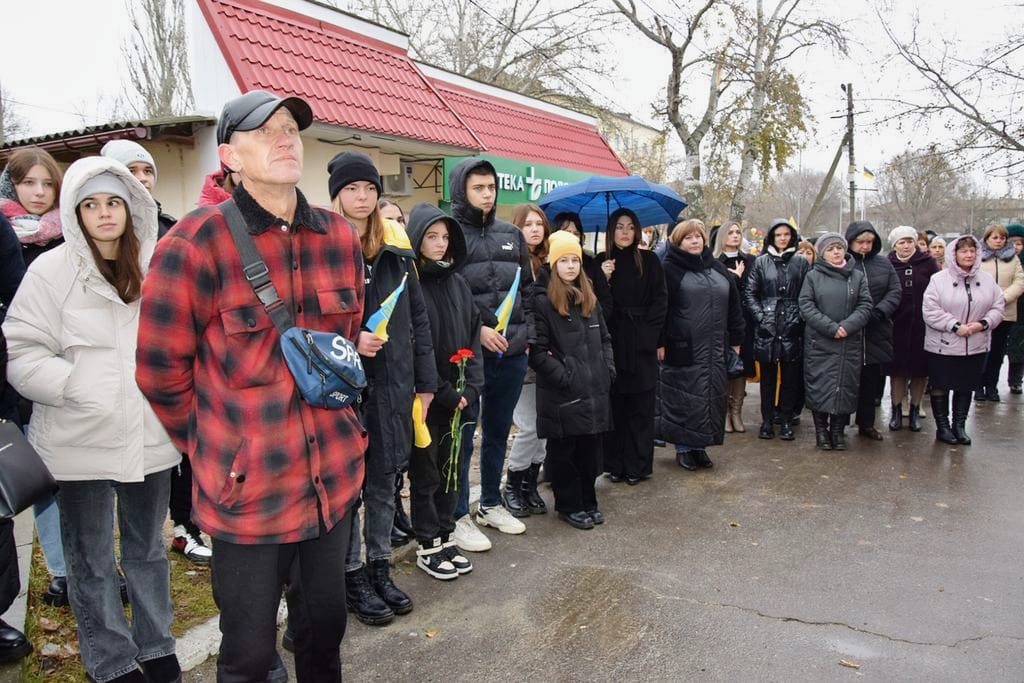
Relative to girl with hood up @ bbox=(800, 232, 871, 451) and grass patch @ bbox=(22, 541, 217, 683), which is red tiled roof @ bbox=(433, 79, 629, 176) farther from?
grass patch @ bbox=(22, 541, 217, 683)

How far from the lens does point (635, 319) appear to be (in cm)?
585

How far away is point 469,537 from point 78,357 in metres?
2.57

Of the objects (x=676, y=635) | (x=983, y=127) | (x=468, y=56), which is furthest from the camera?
(x=468, y=56)

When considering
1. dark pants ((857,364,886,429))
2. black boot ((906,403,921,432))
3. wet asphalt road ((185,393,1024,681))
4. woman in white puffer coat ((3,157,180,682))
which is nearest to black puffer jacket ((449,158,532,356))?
wet asphalt road ((185,393,1024,681))

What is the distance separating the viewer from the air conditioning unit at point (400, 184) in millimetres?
11234

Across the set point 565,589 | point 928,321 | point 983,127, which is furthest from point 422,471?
point 983,127

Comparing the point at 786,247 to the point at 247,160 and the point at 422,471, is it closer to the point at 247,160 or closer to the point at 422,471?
the point at 422,471

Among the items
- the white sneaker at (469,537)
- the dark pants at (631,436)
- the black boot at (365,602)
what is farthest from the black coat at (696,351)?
the black boot at (365,602)

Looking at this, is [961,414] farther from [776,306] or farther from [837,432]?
[776,306]

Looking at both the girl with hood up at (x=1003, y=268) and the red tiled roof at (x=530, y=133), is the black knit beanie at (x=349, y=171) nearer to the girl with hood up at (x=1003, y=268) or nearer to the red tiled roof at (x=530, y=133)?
the girl with hood up at (x=1003, y=268)

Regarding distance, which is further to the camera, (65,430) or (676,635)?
(676,635)

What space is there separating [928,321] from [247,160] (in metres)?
7.08

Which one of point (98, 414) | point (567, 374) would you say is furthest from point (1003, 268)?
point (98, 414)

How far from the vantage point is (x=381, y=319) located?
11.0 feet
